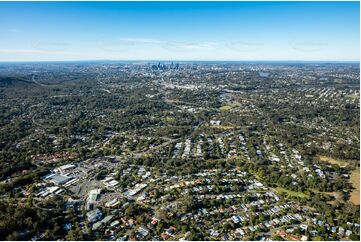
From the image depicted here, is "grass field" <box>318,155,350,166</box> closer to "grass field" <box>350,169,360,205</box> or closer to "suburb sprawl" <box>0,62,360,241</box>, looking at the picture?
"suburb sprawl" <box>0,62,360,241</box>

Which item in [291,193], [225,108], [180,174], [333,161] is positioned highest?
[225,108]

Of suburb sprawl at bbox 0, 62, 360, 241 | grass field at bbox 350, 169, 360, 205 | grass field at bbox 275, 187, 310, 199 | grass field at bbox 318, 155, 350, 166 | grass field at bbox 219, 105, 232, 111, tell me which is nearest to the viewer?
suburb sprawl at bbox 0, 62, 360, 241

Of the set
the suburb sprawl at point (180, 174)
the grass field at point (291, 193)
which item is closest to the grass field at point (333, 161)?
the suburb sprawl at point (180, 174)

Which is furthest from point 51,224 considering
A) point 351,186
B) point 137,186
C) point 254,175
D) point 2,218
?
point 351,186

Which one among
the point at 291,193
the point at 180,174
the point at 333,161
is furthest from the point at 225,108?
the point at 291,193

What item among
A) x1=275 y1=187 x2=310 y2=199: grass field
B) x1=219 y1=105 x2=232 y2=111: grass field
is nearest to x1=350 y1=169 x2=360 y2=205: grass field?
x1=275 y1=187 x2=310 y2=199: grass field

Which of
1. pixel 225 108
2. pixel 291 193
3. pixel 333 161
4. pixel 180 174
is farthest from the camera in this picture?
pixel 225 108

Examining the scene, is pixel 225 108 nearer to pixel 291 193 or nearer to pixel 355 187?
pixel 355 187

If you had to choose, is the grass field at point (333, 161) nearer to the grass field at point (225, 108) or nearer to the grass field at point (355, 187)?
the grass field at point (355, 187)
